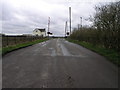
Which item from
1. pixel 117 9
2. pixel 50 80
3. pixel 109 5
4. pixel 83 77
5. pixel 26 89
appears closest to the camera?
pixel 26 89

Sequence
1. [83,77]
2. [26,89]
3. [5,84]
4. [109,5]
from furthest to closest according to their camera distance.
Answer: [109,5]
[83,77]
[5,84]
[26,89]

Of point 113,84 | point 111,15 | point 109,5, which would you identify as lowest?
point 113,84

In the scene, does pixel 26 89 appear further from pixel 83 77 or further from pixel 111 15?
pixel 111 15

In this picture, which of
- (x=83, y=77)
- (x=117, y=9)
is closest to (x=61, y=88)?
(x=83, y=77)

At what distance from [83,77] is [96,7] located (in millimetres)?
13785

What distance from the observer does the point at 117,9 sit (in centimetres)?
1332

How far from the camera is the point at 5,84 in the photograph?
458cm

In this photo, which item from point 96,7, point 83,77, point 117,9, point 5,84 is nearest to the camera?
point 5,84

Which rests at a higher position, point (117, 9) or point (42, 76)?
point (117, 9)

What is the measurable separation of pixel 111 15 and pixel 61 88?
11806 millimetres

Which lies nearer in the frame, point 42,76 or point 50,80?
point 50,80

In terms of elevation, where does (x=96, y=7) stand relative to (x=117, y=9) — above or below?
above

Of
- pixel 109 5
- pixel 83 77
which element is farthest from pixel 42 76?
pixel 109 5

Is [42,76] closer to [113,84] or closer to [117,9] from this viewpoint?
[113,84]
